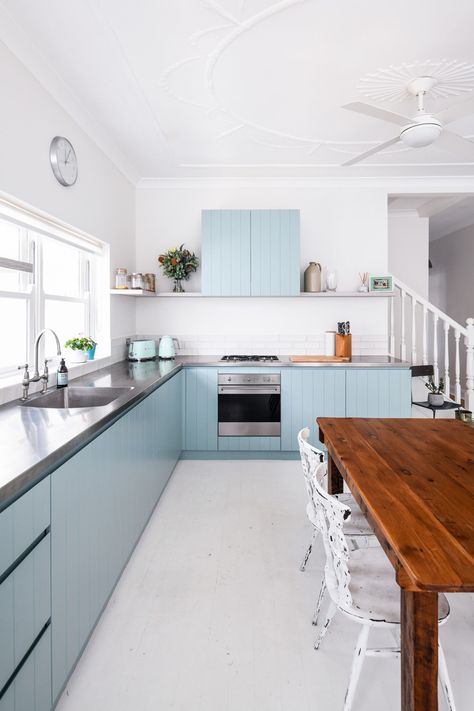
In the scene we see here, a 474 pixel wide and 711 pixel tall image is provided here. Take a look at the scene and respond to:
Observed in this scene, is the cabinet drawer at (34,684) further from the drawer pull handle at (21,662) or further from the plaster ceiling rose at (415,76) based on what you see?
the plaster ceiling rose at (415,76)

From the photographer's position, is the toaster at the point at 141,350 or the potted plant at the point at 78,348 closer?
the potted plant at the point at 78,348

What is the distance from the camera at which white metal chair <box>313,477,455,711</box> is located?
1.28m

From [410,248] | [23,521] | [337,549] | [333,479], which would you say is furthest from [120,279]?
[410,248]

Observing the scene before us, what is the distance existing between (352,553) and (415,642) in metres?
0.57

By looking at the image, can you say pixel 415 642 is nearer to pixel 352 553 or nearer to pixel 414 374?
pixel 352 553

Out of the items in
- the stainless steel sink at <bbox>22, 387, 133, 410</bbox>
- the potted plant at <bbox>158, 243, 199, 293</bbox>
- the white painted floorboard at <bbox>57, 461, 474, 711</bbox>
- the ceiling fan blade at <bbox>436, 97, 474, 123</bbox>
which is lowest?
the white painted floorboard at <bbox>57, 461, 474, 711</bbox>

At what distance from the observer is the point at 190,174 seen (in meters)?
4.18

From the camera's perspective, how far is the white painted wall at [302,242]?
14.3 feet

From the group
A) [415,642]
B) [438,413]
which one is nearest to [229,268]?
[438,413]

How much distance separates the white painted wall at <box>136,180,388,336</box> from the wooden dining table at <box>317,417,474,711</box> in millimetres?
2435

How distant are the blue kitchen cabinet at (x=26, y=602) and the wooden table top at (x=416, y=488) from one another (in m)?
0.95

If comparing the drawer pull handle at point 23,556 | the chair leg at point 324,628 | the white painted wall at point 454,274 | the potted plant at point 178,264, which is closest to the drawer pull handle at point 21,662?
the drawer pull handle at point 23,556

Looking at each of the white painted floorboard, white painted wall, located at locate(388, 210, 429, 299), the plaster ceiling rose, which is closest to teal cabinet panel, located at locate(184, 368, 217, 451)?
the white painted floorboard

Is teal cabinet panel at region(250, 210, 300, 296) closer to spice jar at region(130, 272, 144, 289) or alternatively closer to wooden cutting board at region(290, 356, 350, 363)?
wooden cutting board at region(290, 356, 350, 363)
